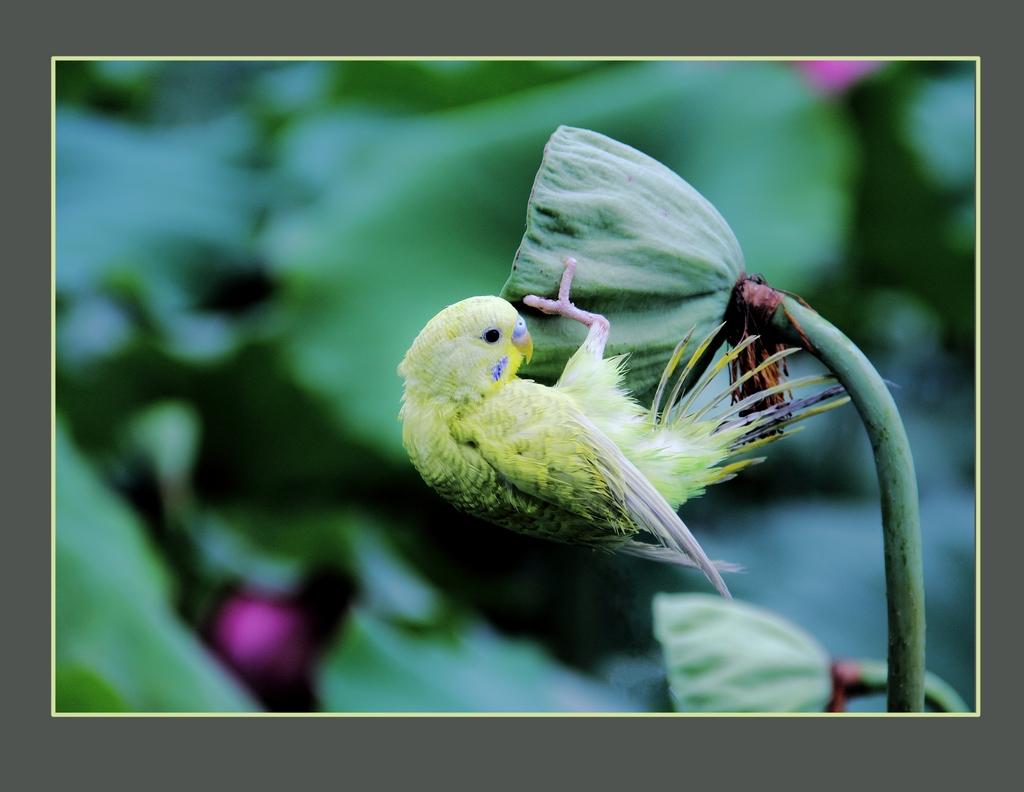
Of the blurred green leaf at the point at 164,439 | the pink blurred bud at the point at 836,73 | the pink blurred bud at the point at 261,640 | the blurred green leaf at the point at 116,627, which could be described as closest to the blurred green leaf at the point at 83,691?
the blurred green leaf at the point at 116,627

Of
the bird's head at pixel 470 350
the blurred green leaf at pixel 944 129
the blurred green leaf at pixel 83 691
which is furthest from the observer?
the blurred green leaf at pixel 944 129

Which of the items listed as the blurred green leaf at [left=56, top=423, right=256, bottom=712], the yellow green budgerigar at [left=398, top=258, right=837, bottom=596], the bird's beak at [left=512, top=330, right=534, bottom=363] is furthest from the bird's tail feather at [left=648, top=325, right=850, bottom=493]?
the blurred green leaf at [left=56, top=423, right=256, bottom=712]

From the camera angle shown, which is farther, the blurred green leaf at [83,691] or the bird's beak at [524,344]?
the blurred green leaf at [83,691]

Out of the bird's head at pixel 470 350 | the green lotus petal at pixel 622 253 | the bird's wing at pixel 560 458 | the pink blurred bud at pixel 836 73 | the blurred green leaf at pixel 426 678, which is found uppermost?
the pink blurred bud at pixel 836 73

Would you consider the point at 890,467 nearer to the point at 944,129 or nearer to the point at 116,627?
the point at 944,129

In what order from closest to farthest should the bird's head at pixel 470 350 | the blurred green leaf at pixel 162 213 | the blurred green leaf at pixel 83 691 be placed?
the bird's head at pixel 470 350
the blurred green leaf at pixel 83 691
the blurred green leaf at pixel 162 213

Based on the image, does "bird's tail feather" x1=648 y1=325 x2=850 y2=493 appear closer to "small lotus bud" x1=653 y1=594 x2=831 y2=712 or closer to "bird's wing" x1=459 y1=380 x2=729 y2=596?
"bird's wing" x1=459 y1=380 x2=729 y2=596

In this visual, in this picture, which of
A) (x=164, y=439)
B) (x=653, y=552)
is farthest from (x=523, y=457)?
(x=164, y=439)

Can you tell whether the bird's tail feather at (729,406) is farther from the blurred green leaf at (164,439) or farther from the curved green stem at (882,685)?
the blurred green leaf at (164,439)

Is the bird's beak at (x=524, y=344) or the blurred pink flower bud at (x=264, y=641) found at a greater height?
the bird's beak at (x=524, y=344)
